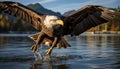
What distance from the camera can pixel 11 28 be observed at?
16575 centimetres

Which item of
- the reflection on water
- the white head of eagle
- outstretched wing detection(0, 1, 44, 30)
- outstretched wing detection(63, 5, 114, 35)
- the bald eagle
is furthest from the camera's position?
outstretched wing detection(0, 1, 44, 30)

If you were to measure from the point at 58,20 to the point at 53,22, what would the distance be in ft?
1.04

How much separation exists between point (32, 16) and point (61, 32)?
2277mm

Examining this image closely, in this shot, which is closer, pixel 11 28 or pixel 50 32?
pixel 50 32

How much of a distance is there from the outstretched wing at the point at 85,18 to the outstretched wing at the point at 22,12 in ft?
4.69

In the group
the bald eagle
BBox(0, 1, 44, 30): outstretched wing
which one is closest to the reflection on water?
the bald eagle

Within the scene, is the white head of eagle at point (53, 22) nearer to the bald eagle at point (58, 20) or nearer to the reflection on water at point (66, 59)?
the bald eagle at point (58, 20)

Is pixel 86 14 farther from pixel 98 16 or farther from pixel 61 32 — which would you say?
pixel 61 32

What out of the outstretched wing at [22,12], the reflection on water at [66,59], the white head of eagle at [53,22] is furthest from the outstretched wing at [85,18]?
the reflection on water at [66,59]

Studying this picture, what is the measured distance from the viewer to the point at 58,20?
15.6 metres

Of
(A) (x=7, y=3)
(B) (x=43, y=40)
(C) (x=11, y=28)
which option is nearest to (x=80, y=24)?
(B) (x=43, y=40)

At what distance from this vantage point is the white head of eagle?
15.6 metres

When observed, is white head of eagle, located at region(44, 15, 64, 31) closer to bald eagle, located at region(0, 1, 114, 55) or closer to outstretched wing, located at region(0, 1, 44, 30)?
bald eagle, located at region(0, 1, 114, 55)

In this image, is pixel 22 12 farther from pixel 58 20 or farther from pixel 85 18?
pixel 85 18
